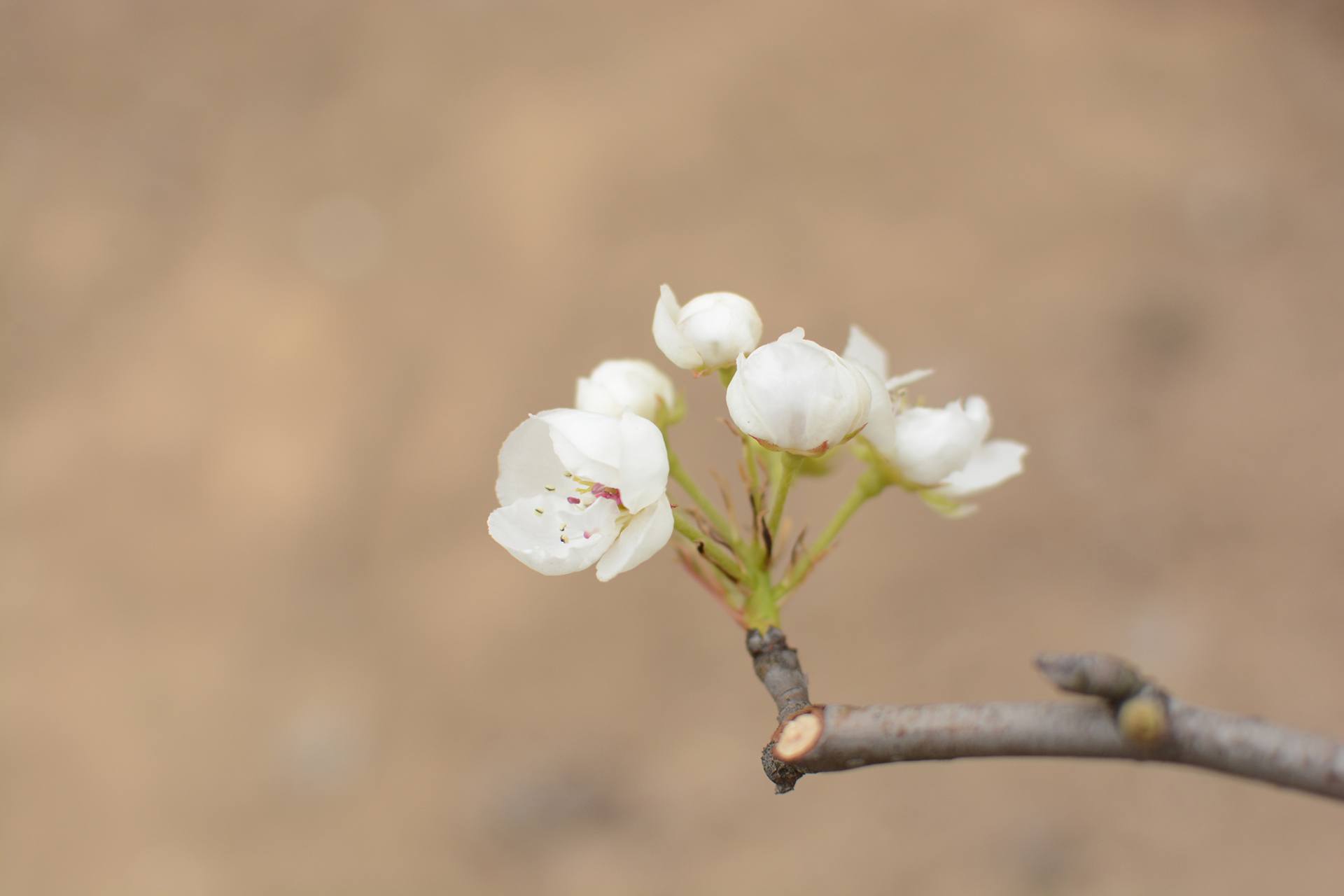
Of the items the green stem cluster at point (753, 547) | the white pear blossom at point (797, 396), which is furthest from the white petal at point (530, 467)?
the white pear blossom at point (797, 396)

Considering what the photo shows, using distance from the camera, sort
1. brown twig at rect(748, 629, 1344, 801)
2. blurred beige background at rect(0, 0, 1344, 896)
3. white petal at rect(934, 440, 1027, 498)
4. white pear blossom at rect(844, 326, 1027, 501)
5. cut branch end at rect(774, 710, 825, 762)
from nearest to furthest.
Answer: brown twig at rect(748, 629, 1344, 801)
cut branch end at rect(774, 710, 825, 762)
white pear blossom at rect(844, 326, 1027, 501)
white petal at rect(934, 440, 1027, 498)
blurred beige background at rect(0, 0, 1344, 896)

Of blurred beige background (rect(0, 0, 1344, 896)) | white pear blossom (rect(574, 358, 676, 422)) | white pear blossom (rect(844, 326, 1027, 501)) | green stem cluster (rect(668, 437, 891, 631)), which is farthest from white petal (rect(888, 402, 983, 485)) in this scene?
blurred beige background (rect(0, 0, 1344, 896))

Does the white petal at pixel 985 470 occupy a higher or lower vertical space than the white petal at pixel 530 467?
lower

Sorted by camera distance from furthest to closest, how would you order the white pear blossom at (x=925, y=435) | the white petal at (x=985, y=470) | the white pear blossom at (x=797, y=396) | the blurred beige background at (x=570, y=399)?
the blurred beige background at (x=570, y=399), the white petal at (x=985, y=470), the white pear blossom at (x=925, y=435), the white pear blossom at (x=797, y=396)

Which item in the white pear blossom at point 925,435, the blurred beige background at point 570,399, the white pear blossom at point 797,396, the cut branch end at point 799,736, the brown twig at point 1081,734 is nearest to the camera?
the brown twig at point 1081,734

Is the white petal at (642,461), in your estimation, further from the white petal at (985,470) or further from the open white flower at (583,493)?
the white petal at (985,470)

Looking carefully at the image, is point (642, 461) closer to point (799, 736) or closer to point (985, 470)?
point (799, 736)

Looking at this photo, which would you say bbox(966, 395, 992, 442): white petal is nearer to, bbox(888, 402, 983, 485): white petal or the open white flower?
bbox(888, 402, 983, 485): white petal
